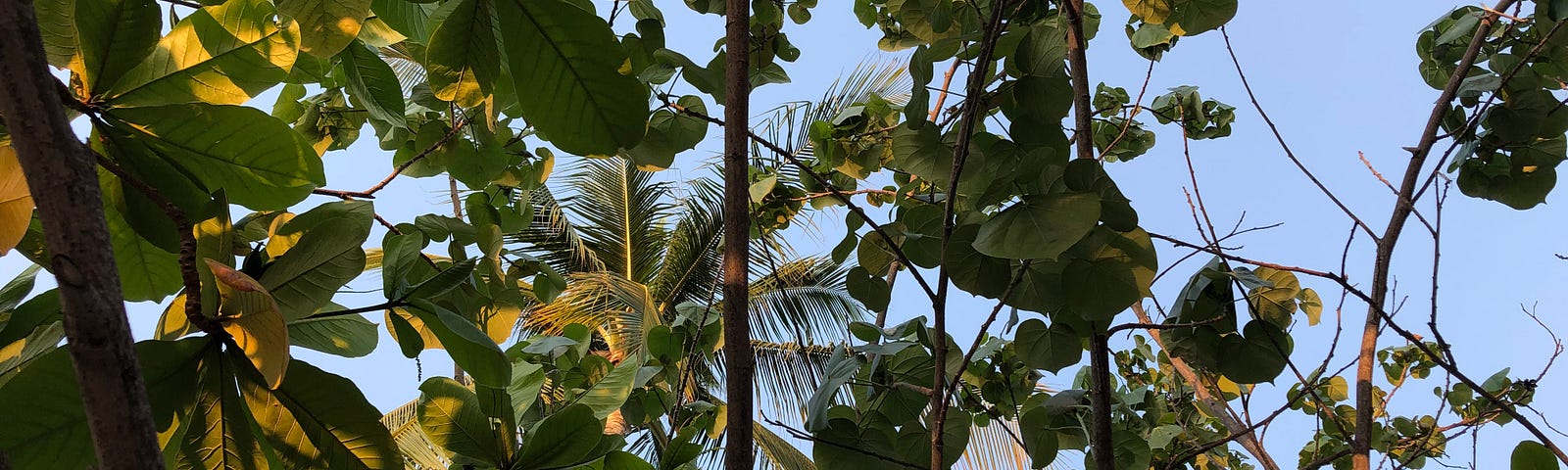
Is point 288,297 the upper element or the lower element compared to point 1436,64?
lower

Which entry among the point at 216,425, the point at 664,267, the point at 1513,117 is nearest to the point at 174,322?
the point at 216,425

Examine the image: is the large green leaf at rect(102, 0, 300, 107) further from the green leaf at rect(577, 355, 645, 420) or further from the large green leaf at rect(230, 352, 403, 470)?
the green leaf at rect(577, 355, 645, 420)

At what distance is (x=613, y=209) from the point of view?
730cm

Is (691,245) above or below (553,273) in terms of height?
above

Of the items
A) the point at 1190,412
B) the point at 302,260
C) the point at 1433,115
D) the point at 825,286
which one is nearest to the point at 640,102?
the point at 302,260

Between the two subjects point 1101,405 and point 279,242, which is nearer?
point 279,242

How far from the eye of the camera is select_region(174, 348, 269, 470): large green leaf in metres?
0.45

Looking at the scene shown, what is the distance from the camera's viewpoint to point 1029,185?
0.61 meters

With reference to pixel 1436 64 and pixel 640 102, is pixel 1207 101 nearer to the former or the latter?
pixel 1436 64

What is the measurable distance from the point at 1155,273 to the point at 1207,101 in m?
0.76

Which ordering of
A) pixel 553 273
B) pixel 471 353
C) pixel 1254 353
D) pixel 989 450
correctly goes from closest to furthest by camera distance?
pixel 471 353
pixel 1254 353
pixel 553 273
pixel 989 450

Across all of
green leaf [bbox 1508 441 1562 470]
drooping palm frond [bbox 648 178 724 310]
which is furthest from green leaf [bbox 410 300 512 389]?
drooping palm frond [bbox 648 178 724 310]

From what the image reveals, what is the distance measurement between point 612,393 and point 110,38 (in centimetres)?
45

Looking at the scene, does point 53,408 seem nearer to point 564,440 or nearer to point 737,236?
point 564,440
